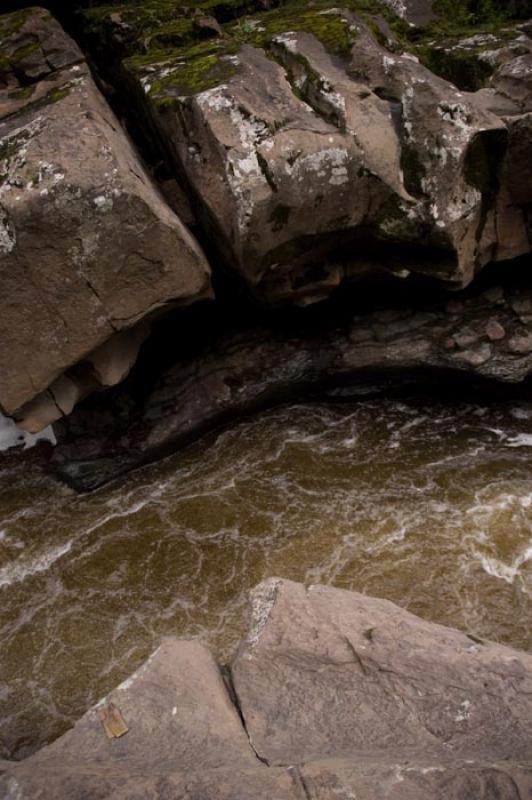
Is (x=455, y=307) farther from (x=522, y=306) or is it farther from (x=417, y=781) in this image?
(x=417, y=781)

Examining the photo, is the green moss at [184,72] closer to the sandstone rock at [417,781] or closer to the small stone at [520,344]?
the small stone at [520,344]

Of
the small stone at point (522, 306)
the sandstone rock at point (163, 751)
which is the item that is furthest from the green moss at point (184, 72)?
the sandstone rock at point (163, 751)

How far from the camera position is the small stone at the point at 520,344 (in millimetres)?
8414

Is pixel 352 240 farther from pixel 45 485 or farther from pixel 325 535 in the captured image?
pixel 45 485

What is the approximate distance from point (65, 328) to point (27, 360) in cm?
56

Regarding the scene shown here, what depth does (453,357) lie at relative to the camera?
28.1ft

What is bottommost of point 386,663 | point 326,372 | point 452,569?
point 452,569

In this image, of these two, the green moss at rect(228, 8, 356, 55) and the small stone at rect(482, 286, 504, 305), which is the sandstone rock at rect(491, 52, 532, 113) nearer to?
the green moss at rect(228, 8, 356, 55)

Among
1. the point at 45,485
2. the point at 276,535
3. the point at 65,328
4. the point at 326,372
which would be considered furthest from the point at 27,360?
the point at 326,372

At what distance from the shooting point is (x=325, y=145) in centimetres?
688

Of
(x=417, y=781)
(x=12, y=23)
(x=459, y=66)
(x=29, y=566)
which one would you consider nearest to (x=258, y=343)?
(x=29, y=566)

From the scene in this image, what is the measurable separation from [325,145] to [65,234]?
115 inches

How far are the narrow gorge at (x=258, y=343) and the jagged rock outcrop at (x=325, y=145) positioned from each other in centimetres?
3

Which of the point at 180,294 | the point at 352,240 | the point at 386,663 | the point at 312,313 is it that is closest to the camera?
the point at 386,663
